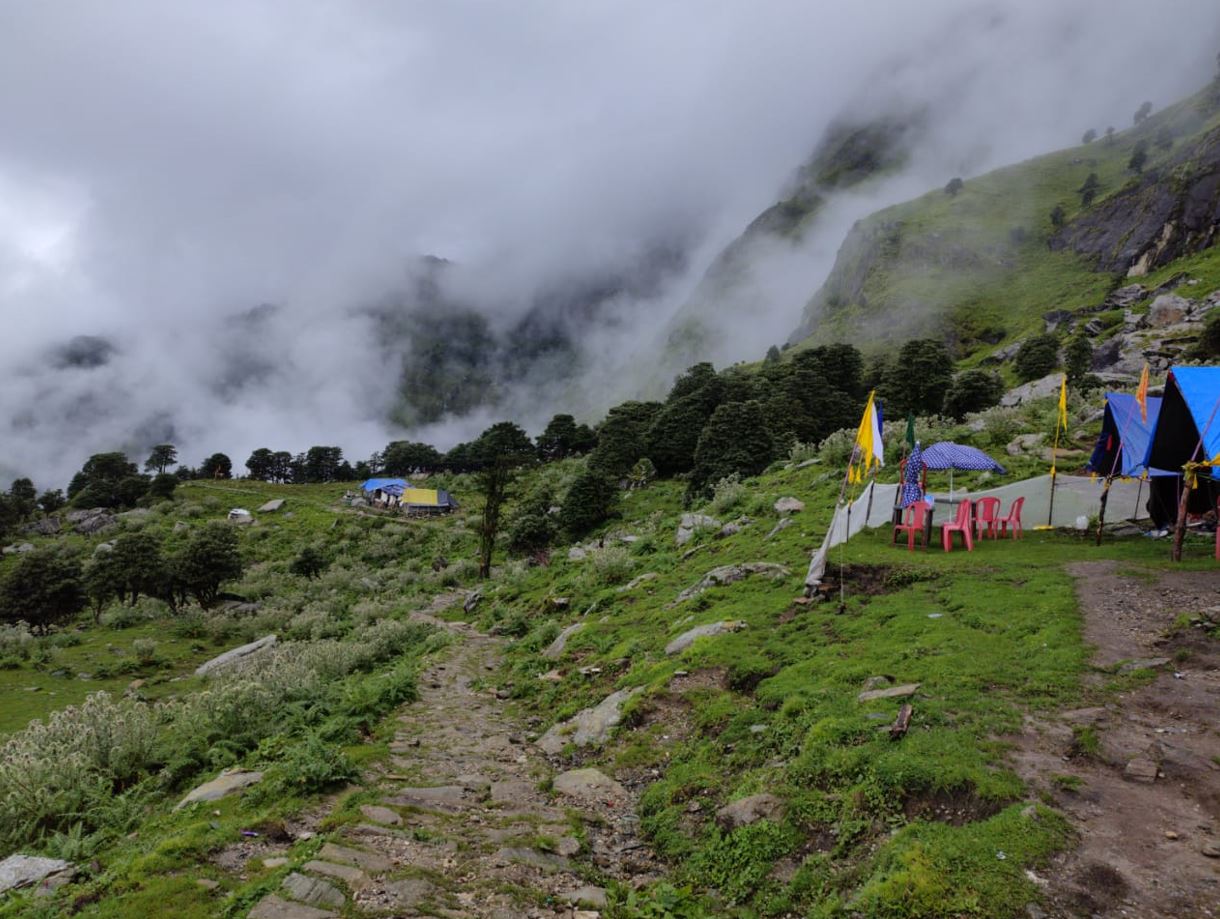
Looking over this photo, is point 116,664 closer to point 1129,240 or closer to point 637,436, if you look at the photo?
point 637,436

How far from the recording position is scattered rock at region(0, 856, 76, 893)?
263 inches

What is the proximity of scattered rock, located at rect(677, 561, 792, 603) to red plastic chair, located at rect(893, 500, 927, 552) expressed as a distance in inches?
163

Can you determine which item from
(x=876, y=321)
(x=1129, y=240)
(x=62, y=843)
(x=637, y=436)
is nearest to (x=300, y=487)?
(x=637, y=436)

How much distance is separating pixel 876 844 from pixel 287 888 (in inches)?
223

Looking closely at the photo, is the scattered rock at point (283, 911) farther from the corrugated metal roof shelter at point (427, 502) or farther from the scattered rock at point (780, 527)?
the corrugated metal roof shelter at point (427, 502)

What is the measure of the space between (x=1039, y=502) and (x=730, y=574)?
35.0ft

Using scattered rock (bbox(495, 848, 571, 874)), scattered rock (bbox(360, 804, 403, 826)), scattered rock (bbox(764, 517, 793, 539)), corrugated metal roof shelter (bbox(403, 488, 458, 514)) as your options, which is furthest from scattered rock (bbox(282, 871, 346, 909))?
corrugated metal roof shelter (bbox(403, 488, 458, 514))

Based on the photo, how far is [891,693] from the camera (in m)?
8.53

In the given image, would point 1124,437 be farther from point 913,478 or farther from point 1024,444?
point 1024,444

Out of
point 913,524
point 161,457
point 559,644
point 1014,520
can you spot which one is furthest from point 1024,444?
point 161,457

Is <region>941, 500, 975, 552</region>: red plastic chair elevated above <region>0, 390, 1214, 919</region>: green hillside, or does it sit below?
above

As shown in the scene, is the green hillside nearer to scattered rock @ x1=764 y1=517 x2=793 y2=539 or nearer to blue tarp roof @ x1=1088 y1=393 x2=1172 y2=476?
scattered rock @ x1=764 y1=517 x2=793 y2=539

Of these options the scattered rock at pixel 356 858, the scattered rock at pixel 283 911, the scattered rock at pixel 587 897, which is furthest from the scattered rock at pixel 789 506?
the scattered rock at pixel 283 911

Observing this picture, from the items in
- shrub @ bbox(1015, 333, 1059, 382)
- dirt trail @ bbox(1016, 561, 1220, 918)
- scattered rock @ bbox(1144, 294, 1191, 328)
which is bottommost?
dirt trail @ bbox(1016, 561, 1220, 918)
